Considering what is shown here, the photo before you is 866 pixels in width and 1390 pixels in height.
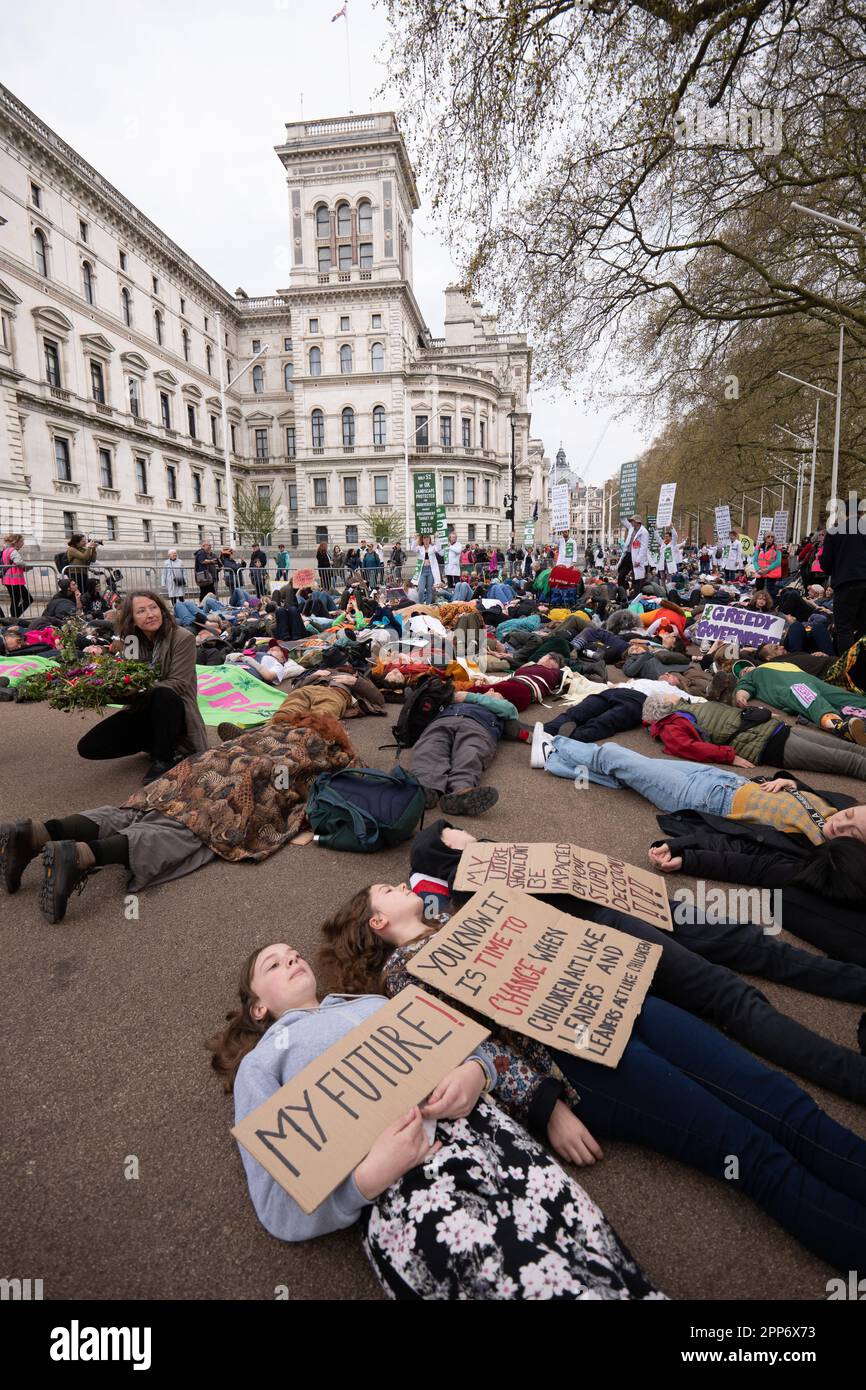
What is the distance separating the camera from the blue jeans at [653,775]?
14.1ft

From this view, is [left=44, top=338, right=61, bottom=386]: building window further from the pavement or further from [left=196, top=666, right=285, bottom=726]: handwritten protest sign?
the pavement

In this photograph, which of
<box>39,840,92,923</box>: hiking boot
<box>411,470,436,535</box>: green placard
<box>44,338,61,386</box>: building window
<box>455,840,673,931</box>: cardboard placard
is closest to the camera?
<box>455,840,673,931</box>: cardboard placard

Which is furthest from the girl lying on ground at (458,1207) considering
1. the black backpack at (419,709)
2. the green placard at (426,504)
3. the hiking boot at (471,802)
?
the green placard at (426,504)

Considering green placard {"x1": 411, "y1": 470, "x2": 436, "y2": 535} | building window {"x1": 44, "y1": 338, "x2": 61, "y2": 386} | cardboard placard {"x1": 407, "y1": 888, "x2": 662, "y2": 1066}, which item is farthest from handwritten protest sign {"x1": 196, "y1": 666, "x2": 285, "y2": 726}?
building window {"x1": 44, "y1": 338, "x2": 61, "y2": 386}

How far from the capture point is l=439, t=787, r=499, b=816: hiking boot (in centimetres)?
467

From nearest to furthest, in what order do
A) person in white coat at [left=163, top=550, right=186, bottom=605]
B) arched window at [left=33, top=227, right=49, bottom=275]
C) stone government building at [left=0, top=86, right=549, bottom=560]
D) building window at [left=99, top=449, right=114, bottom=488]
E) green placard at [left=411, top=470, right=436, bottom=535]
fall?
person in white coat at [left=163, top=550, right=186, bottom=605]
green placard at [left=411, top=470, right=436, bottom=535]
stone government building at [left=0, top=86, right=549, bottom=560]
arched window at [left=33, top=227, right=49, bottom=275]
building window at [left=99, top=449, right=114, bottom=488]

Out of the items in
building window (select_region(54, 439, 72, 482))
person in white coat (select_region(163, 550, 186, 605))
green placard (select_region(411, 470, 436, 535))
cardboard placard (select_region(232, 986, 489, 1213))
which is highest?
building window (select_region(54, 439, 72, 482))

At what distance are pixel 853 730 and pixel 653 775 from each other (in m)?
2.33

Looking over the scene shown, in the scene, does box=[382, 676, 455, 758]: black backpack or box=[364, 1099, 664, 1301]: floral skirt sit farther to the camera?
box=[382, 676, 455, 758]: black backpack

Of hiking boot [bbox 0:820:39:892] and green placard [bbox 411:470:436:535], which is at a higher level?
green placard [bbox 411:470:436:535]

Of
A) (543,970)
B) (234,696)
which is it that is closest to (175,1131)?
(543,970)

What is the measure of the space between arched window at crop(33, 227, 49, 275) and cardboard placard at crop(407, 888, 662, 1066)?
43214 mm

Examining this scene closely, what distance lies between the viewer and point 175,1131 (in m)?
2.19

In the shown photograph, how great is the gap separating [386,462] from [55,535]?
94.2 feet
